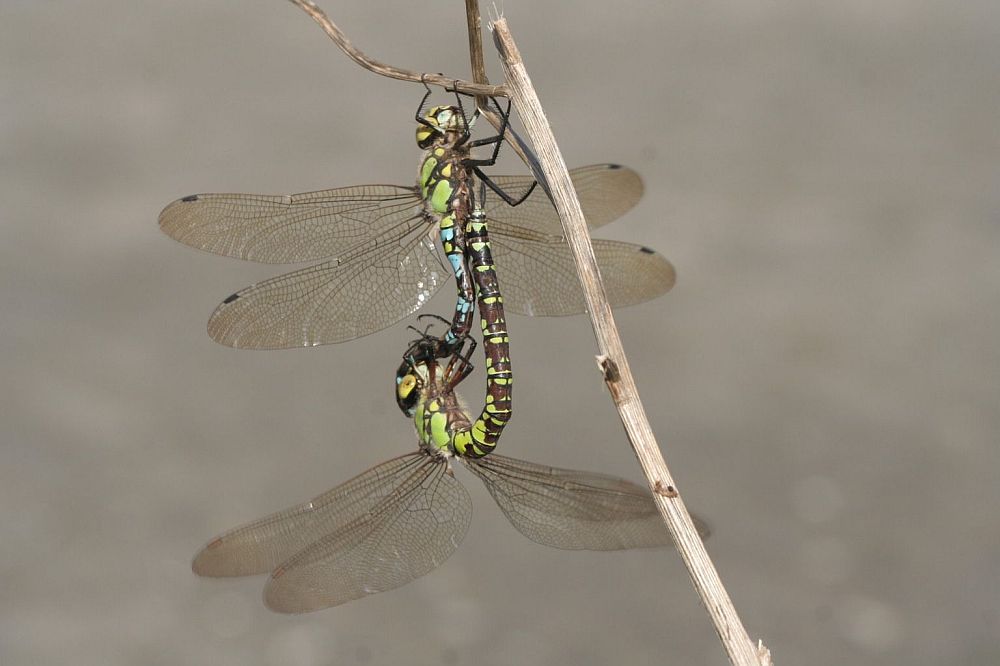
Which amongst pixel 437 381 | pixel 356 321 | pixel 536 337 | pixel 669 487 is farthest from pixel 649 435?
pixel 536 337

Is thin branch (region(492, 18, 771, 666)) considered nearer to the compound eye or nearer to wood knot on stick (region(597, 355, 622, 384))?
wood knot on stick (region(597, 355, 622, 384))

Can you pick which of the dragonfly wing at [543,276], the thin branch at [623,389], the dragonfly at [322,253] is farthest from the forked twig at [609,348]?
the dragonfly wing at [543,276]

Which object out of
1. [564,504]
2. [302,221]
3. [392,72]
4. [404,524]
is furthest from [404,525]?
[392,72]

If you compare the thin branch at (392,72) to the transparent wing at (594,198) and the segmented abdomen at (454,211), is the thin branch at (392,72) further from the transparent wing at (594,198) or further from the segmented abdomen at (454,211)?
the transparent wing at (594,198)

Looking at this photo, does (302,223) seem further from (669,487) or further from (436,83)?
(669,487)

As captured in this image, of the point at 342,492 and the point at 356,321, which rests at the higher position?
the point at 356,321
